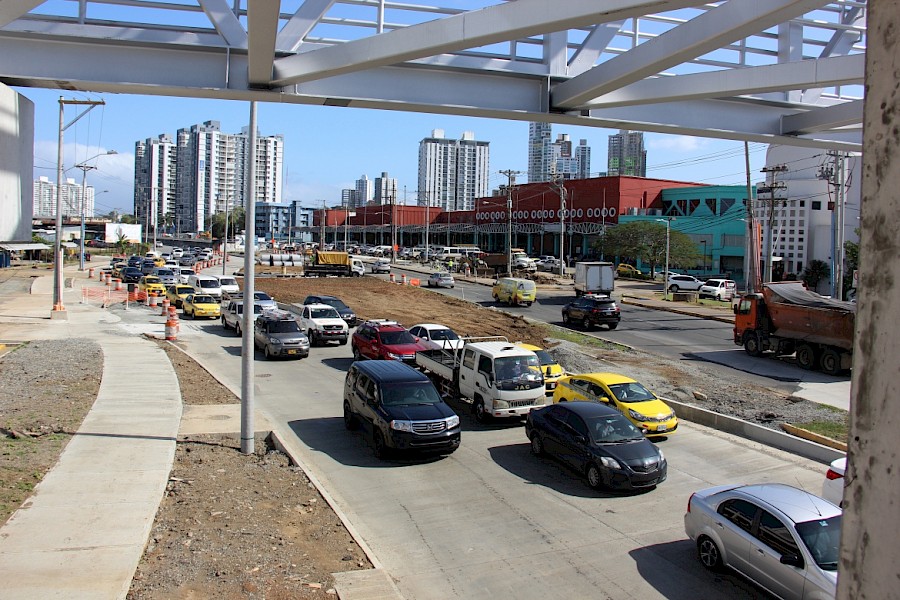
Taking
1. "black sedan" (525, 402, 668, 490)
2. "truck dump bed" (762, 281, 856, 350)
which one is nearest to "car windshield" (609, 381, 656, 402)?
"black sedan" (525, 402, 668, 490)

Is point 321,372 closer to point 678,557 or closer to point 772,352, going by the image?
point 678,557

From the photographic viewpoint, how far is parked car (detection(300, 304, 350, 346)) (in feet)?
98.4

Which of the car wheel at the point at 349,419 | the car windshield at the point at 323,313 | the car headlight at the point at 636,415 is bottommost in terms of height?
the car wheel at the point at 349,419

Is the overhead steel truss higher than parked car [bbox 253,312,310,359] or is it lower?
higher

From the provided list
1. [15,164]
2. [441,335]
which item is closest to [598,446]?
[15,164]

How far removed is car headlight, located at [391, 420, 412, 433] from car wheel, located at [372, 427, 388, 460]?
407mm

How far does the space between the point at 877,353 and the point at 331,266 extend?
2777 inches

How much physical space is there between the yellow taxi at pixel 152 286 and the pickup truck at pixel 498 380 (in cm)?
3181

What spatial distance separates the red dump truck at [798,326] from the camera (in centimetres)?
2697

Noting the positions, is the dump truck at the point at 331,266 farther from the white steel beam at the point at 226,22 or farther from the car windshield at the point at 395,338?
the white steel beam at the point at 226,22

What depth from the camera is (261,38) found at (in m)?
8.36

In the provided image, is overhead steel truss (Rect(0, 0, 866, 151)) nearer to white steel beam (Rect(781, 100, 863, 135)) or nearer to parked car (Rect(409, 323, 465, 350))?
white steel beam (Rect(781, 100, 863, 135))

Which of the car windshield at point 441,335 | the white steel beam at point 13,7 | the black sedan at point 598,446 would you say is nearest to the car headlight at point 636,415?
the black sedan at point 598,446

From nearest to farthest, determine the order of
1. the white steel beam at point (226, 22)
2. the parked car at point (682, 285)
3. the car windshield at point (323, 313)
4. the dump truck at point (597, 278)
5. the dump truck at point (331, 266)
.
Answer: the white steel beam at point (226, 22)
the car windshield at point (323, 313)
the dump truck at point (597, 278)
the parked car at point (682, 285)
the dump truck at point (331, 266)
